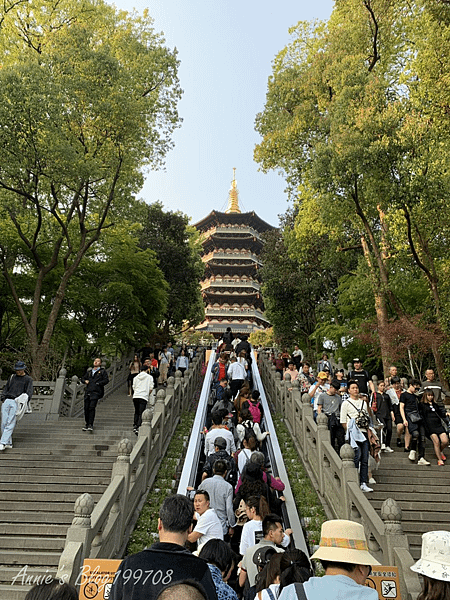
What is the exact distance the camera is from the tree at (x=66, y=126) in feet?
41.3

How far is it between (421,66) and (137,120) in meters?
8.51

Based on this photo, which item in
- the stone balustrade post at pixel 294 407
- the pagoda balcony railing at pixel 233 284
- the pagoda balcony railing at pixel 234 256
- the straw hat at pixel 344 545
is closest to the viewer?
the straw hat at pixel 344 545

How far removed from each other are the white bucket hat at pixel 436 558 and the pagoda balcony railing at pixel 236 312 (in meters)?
45.5

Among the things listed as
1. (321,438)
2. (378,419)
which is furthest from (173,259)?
(321,438)

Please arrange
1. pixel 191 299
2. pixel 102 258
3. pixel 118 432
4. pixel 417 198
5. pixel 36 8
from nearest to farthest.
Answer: pixel 118 432 < pixel 417 198 < pixel 36 8 < pixel 102 258 < pixel 191 299

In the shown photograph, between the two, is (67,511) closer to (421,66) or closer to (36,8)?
(421,66)

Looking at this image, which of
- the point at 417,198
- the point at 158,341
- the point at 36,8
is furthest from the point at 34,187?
the point at 158,341

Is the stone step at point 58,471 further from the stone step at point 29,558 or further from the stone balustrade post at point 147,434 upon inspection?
the stone step at point 29,558

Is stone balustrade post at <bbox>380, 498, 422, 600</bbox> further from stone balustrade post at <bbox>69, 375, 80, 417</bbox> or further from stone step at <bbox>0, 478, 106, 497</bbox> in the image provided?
stone balustrade post at <bbox>69, 375, 80, 417</bbox>

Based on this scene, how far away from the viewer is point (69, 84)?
13.5m

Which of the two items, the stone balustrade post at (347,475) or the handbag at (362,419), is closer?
the stone balustrade post at (347,475)

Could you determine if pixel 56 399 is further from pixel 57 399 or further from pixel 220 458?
pixel 220 458

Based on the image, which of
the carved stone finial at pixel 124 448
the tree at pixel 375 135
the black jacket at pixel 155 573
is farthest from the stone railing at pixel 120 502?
the tree at pixel 375 135

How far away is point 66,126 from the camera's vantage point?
46.4 feet
